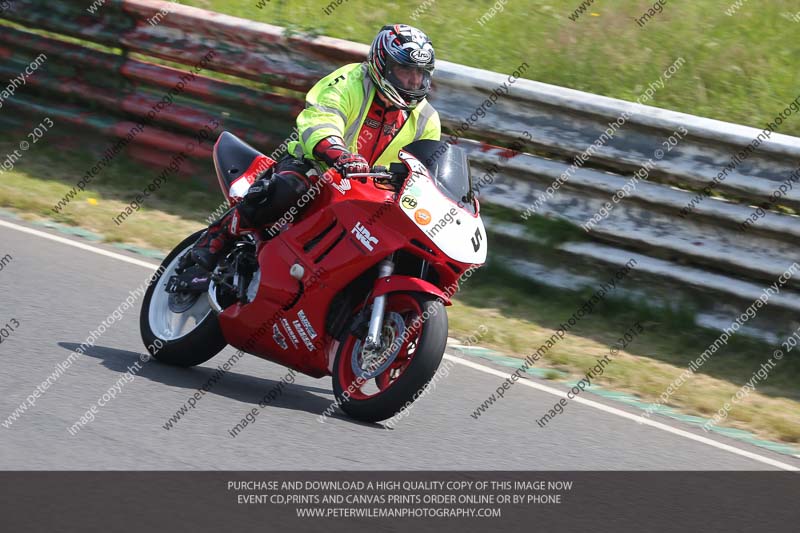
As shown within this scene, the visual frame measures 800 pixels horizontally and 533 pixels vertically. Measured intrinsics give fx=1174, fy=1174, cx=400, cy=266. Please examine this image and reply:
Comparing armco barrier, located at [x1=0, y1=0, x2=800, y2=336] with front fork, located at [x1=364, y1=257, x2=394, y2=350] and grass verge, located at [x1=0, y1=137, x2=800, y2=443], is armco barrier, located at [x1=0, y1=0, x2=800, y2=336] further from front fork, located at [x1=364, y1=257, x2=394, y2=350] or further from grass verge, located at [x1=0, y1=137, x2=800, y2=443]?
front fork, located at [x1=364, y1=257, x2=394, y2=350]

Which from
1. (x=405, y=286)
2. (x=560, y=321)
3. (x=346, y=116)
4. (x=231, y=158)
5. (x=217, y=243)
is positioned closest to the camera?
(x=405, y=286)

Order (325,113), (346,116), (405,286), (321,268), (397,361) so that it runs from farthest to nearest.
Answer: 1. (346,116)
2. (325,113)
3. (321,268)
4. (397,361)
5. (405,286)

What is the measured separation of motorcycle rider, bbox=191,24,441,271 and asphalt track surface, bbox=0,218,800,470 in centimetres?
90

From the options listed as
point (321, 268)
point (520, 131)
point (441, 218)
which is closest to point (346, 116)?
point (321, 268)

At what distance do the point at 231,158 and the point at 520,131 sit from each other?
2.95 m

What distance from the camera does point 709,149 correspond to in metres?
8.34

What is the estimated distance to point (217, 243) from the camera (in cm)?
668

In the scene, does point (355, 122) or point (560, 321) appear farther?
point (560, 321)

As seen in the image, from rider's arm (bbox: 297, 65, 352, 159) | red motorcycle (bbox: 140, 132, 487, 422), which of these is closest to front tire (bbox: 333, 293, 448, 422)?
red motorcycle (bbox: 140, 132, 487, 422)

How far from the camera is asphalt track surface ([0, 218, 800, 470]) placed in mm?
4980

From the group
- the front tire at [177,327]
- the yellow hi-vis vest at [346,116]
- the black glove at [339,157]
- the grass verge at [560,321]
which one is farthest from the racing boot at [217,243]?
the grass verge at [560,321]

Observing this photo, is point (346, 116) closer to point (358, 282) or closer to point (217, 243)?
point (358, 282)
